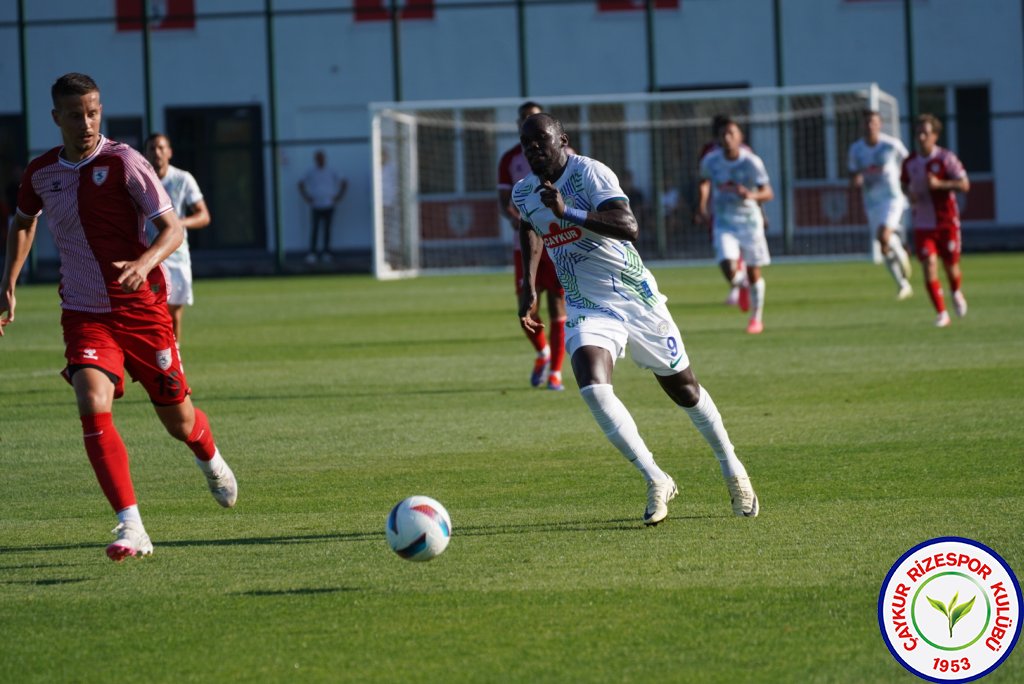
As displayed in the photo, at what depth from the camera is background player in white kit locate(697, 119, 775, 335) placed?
1661cm

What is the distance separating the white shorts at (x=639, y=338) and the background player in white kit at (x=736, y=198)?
948 centimetres

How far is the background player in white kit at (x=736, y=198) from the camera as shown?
16609 millimetres

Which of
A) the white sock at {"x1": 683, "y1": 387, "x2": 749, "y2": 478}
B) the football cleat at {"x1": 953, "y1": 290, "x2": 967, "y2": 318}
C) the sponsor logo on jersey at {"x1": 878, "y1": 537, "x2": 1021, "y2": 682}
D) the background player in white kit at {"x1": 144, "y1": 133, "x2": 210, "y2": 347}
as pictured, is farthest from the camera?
the football cleat at {"x1": 953, "y1": 290, "x2": 967, "y2": 318}

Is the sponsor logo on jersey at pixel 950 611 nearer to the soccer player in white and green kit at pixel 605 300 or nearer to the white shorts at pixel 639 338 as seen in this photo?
the soccer player in white and green kit at pixel 605 300

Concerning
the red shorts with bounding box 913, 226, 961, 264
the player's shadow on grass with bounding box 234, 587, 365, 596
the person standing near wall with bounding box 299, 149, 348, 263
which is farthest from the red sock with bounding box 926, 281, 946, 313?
the person standing near wall with bounding box 299, 149, 348, 263

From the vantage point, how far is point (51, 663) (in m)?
4.93

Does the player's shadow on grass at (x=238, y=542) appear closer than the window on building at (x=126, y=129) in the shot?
Yes

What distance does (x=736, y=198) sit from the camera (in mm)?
17000

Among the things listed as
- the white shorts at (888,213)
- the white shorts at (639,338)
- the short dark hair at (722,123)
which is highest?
the short dark hair at (722,123)

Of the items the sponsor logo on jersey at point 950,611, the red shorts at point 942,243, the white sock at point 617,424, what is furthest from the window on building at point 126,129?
the sponsor logo on jersey at point 950,611

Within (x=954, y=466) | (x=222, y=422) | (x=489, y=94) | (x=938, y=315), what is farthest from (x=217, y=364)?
(x=489, y=94)

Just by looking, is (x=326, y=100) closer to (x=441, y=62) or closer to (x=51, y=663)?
(x=441, y=62)

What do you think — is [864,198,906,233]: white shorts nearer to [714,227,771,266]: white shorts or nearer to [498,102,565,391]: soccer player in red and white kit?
[714,227,771,266]: white shorts

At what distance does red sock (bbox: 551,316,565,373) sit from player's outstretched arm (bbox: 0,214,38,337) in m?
5.45
